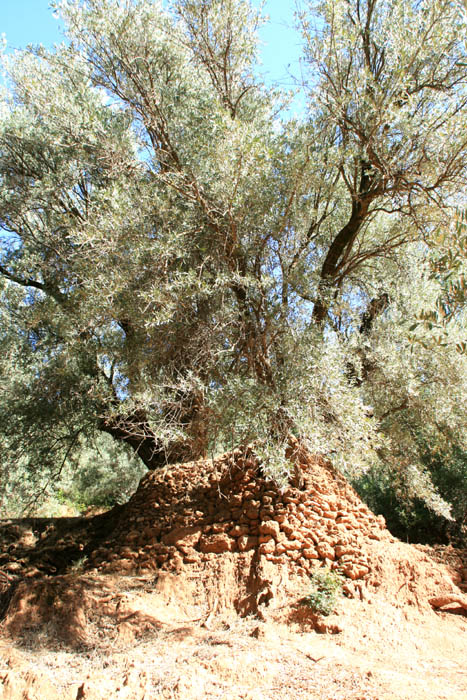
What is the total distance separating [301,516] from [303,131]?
16.3 feet

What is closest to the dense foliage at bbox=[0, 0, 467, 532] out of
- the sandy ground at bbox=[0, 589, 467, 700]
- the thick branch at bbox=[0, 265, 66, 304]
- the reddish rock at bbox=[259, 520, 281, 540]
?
the thick branch at bbox=[0, 265, 66, 304]

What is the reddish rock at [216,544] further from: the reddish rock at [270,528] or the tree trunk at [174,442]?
the tree trunk at [174,442]

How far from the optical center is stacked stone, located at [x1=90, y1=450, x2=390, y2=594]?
5.62 meters

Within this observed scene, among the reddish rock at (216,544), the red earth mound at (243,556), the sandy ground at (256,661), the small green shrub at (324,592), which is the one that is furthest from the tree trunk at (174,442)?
the small green shrub at (324,592)

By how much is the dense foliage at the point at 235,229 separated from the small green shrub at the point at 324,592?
3.91 feet

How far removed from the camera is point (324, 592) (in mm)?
5020

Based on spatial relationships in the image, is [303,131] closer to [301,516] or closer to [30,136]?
[30,136]

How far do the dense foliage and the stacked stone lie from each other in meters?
0.82

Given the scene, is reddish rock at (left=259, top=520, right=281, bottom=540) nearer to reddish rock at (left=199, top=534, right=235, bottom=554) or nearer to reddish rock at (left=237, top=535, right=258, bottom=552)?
reddish rock at (left=237, top=535, right=258, bottom=552)

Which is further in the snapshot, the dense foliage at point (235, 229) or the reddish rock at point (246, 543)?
the reddish rock at point (246, 543)

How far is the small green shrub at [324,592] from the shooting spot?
4.84 m

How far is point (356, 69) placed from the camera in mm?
6582

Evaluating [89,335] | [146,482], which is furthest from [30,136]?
[146,482]

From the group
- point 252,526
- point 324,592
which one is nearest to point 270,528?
point 252,526
